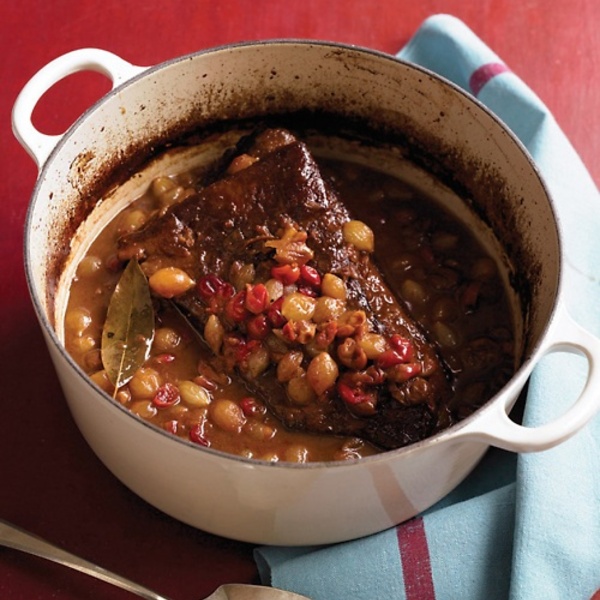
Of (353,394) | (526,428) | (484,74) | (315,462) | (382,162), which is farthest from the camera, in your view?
(484,74)

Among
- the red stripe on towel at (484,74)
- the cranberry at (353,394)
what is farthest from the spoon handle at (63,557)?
the red stripe on towel at (484,74)

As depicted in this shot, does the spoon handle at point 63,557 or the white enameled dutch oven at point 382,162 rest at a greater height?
the white enameled dutch oven at point 382,162

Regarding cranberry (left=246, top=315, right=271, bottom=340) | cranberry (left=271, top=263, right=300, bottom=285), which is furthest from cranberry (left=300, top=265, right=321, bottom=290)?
cranberry (left=246, top=315, right=271, bottom=340)

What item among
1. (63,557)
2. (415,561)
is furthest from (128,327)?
(415,561)

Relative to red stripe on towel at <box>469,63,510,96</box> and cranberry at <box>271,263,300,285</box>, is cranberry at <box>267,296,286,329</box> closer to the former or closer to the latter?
cranberry at <box>271,263,300,285</box>

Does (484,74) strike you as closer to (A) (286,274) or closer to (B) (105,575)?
(A) (286,274)

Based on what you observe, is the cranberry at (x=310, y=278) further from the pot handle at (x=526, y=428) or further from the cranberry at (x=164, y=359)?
the pot handle at (x=526, y=428)
